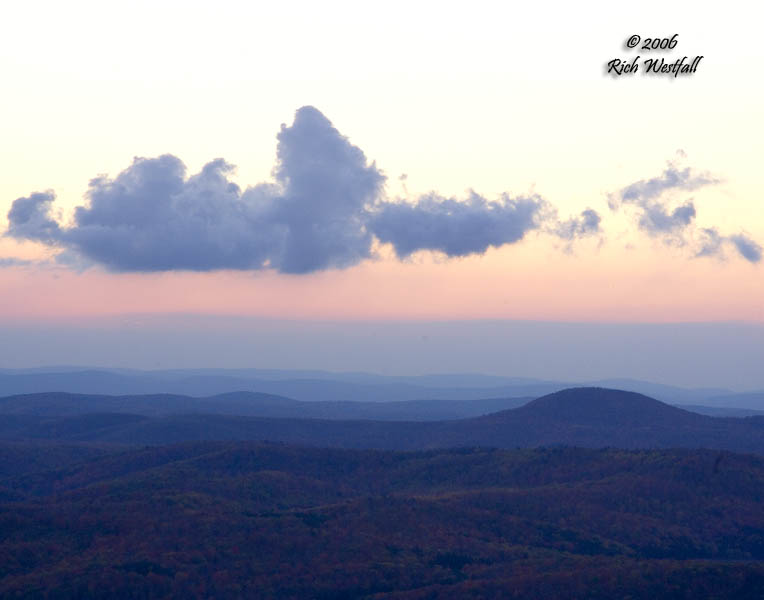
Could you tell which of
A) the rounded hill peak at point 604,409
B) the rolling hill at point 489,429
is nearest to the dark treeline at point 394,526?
the rolling hill at point 489,429

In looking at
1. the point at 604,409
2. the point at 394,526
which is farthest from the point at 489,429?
the point at 394,526

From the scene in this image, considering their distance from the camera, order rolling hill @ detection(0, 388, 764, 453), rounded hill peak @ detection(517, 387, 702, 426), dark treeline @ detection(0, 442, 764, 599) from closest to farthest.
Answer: dark treeline @ detection(0, 442, 764, 599) → rolling hill @ detection(0, 388, 764, 453) → rounded hill peak @ detection(517, 387, 702, 426)

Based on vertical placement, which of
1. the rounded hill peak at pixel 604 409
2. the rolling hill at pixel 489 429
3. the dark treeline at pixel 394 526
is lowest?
the dark treeline at pixel 394 526

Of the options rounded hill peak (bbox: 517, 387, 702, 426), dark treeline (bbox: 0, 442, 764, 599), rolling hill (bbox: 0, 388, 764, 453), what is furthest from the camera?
rounded hill peak (bbox: 517, 387, 702, 426)

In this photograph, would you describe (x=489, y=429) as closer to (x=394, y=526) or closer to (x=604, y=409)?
(x=604, y=409)

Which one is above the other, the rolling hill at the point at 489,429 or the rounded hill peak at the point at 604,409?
the rounded hill peak at the point at 604,409

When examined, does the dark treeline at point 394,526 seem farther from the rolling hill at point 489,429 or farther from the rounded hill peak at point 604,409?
the rounded hill peak at point 604,409

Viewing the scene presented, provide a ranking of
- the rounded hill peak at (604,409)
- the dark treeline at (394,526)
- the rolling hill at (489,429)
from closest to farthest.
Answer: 1. the dark treeline at (394,526)
2. the rolling hill at (489,429)
3. the rounded hill peak at (604,409)

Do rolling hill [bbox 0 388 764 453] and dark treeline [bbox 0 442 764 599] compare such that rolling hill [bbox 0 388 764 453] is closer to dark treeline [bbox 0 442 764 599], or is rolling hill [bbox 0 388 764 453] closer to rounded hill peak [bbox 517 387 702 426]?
rounded hill peak [bbox 517 387 702 426]

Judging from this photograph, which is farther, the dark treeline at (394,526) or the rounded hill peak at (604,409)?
the rounded hill peak at (604,409)

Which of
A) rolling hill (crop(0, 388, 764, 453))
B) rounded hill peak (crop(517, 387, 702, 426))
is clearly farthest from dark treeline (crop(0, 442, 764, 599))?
rounded hill peak (crop(517, 387, 702, 426))

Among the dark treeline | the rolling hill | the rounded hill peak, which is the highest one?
the rounded hill peak
